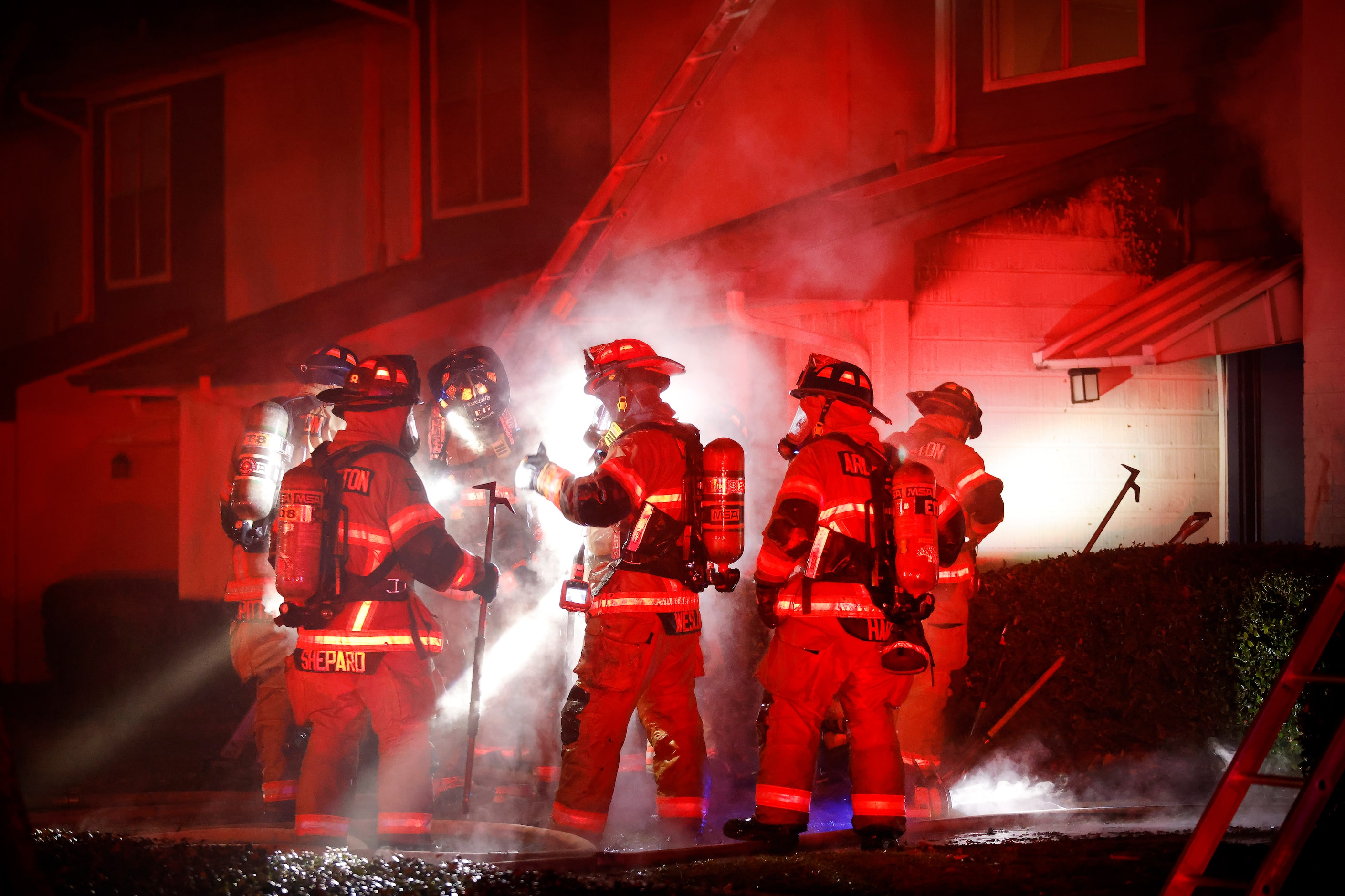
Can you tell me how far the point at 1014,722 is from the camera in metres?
6.73

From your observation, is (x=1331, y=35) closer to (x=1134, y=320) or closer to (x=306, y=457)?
(x=1134, y=320)

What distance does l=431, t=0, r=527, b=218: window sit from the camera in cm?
Answer: 1305

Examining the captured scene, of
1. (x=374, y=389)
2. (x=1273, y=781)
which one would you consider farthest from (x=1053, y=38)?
(x=1273, y=781)

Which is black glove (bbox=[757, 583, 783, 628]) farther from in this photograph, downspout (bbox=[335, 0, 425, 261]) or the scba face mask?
downspout (bbox=[335, 0, 425, 261])

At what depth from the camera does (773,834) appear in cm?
493

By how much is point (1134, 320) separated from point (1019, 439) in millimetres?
1258

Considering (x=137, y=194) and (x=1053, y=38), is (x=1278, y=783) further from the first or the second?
(x=137, y=194)

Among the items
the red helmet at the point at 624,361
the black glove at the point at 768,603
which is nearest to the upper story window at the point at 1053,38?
the red helmet at the point at 624,361

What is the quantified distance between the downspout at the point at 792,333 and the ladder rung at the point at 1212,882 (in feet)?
17.0

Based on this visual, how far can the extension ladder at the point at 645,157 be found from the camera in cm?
790

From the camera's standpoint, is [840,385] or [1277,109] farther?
[1277,109]

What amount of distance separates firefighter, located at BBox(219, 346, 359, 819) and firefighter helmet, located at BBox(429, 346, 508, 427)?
1.77 feet

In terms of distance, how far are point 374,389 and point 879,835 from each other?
3.08m

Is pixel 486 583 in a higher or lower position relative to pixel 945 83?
lower
